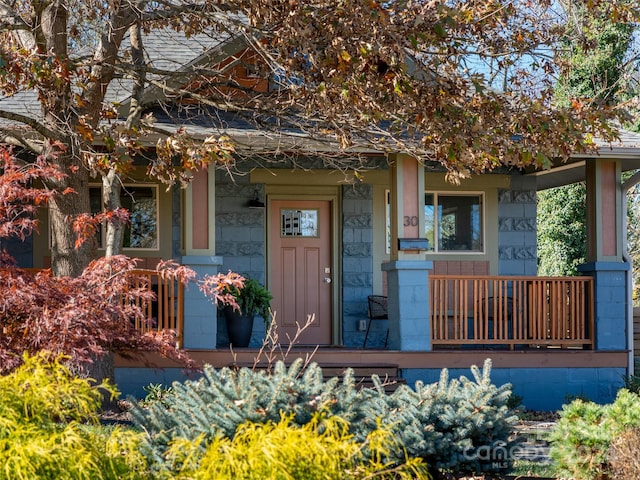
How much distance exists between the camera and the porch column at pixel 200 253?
10617 mm

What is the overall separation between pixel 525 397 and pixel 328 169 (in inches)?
164

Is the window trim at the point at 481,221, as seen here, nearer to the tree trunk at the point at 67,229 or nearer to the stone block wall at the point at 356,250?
the stone block wall at the point at 356,250

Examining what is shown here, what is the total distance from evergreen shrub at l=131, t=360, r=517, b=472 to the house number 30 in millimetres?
5379

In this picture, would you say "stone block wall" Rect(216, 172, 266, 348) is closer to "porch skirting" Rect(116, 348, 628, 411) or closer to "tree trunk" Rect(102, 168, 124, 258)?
"porch skirting" Rect(116, 348, 628, 411)

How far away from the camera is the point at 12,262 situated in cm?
748

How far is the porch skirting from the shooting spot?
10.5m

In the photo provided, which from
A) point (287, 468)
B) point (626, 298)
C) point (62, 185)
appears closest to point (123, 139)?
point (62, 185)

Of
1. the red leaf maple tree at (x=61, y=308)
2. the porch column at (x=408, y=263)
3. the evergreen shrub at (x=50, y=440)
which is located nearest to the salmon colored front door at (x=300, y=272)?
the porch column at (x=408, y=263)

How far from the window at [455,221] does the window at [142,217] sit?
13.0 ft

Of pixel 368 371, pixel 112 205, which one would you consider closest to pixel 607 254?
pixel 368 371

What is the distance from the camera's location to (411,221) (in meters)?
11.0

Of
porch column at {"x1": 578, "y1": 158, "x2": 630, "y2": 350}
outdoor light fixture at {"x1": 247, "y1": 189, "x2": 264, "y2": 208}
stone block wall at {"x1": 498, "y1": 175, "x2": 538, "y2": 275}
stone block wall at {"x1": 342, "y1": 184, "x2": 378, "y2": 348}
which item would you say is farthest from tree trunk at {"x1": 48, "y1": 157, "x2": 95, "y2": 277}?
stone block wall at {"x1": 498, "y1": 175, "x2": 538, "y2": 275}

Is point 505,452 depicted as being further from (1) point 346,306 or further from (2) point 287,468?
(1) point 346,306

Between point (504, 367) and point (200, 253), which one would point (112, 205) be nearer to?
point (200, 253)
